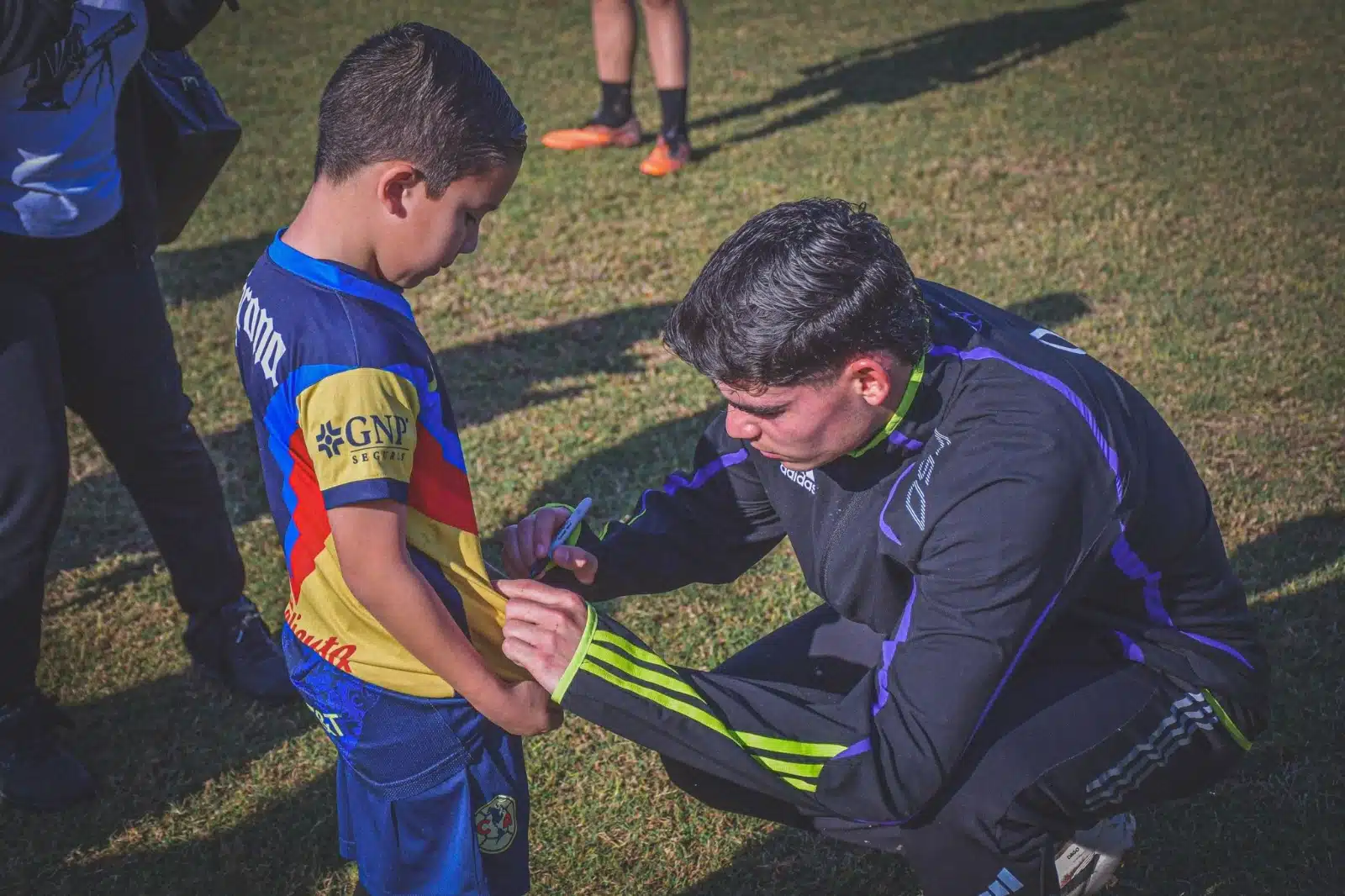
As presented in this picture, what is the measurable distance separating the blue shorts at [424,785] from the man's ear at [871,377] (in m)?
0.86

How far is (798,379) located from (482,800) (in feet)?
3.01

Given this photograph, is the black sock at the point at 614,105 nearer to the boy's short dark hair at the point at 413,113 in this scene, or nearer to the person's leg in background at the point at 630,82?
the person's leg in background at the point at 630,82

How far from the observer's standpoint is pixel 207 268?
583cm

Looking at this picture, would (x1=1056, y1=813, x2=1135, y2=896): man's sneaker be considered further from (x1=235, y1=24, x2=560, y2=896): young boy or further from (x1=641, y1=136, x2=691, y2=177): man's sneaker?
(x1=641, y1=136, x2=691, y2=177): man's sneaker

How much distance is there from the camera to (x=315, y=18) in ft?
32.2

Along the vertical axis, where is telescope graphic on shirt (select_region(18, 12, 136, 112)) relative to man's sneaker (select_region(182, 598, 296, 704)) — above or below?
above

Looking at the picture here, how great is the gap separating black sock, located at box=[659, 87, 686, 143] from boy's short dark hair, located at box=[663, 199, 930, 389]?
16.6 feet

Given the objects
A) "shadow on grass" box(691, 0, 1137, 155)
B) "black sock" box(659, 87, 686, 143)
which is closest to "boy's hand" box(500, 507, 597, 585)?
"black sock" box(659, 87, 686, 143)

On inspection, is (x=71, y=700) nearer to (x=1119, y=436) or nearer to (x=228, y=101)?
(x=1119, y=436)

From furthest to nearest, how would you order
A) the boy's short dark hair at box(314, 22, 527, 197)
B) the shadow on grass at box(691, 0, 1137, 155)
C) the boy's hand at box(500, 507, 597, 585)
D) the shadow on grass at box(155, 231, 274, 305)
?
the shadow on grass at box(691, 0, 1137, 155) < the shadow on grass at box(155, 231, 274, 305) < the boy's hand at box(500, 507, 597, 585) < the boy's short dark hair at box(314, 22, 527, 197)

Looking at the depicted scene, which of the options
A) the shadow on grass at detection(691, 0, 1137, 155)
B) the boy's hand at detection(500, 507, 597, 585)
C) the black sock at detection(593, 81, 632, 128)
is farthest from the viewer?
the shadow on grass at detection(691, 0, 1137, 155)

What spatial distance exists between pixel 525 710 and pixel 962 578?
76cm

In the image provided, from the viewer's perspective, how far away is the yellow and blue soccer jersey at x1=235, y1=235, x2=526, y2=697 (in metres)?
1.72

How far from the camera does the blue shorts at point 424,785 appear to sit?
1.94 metres
